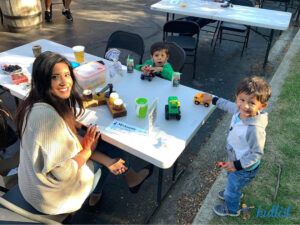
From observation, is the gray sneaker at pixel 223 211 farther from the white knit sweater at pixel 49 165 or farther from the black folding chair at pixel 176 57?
the black folding chair at pixel 176 57

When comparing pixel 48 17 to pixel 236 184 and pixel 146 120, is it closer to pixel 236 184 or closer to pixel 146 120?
pixel 146 120

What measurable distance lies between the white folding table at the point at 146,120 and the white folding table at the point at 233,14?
104 inches

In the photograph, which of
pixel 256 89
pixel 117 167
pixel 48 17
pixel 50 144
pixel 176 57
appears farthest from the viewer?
pixel 48 17

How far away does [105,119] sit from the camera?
209 centimetres

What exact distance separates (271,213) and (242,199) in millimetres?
276

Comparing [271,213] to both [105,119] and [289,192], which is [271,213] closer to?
[289,192]

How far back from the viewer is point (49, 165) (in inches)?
59.1

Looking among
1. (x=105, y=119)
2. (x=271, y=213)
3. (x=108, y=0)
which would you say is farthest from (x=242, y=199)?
(x=108, y=0)

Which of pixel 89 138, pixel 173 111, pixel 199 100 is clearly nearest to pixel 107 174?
pixel 89 138

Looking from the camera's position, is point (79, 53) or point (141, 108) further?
point (79, 53)

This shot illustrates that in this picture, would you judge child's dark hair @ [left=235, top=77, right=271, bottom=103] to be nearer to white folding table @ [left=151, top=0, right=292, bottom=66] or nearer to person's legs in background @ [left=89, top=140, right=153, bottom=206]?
person's legs in background @ [left=89, top=140, right=153, bottom=206]

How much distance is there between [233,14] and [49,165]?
14.8 feet

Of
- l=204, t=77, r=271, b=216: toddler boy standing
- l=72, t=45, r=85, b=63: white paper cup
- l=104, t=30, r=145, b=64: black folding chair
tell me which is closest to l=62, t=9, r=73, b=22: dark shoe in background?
l=104, t=30, r=145, b=64: black folding chair

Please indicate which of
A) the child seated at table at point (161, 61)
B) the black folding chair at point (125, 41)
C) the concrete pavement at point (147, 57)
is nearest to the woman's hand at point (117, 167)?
the concrete pavement at point (147, 57)
